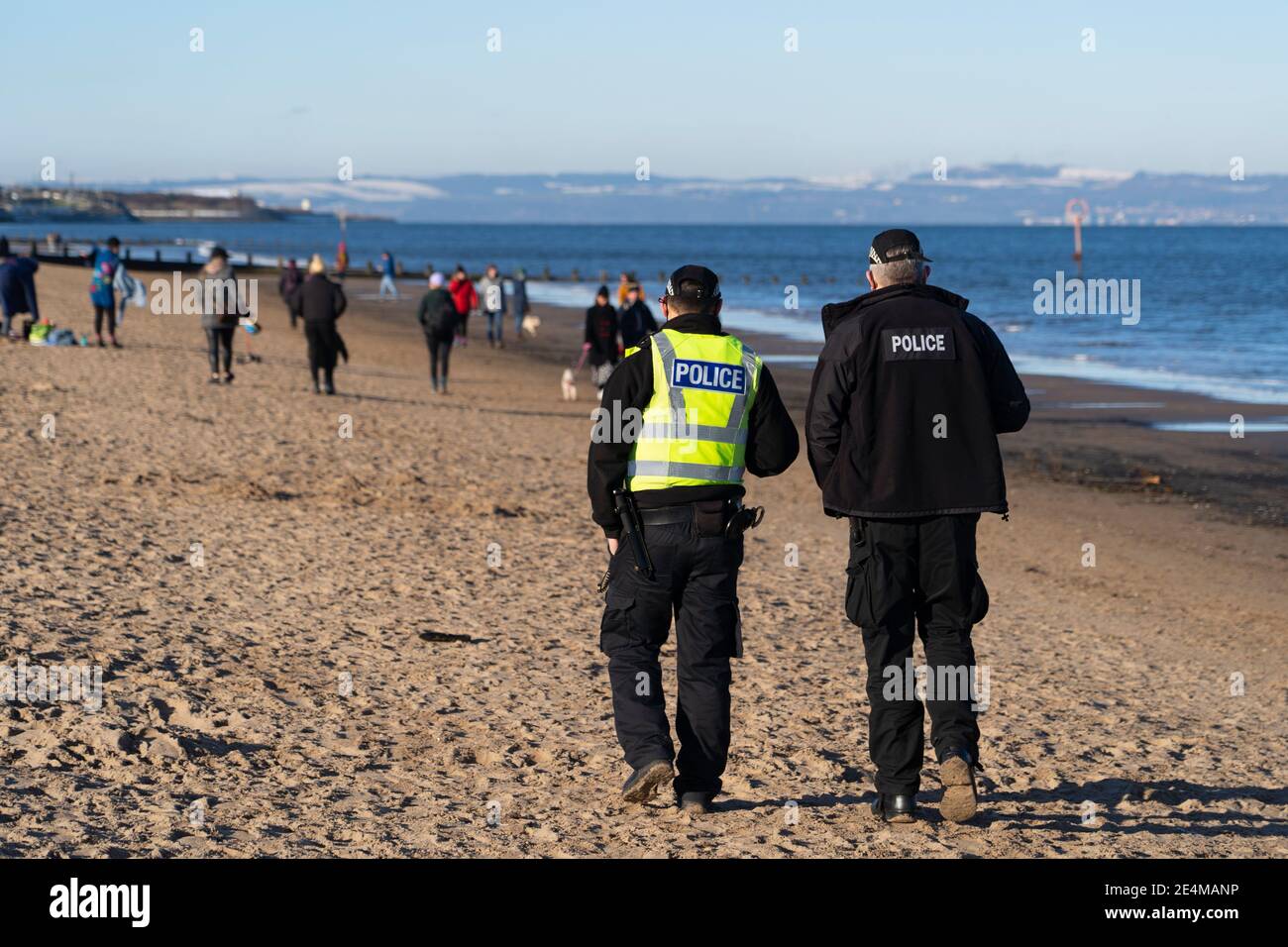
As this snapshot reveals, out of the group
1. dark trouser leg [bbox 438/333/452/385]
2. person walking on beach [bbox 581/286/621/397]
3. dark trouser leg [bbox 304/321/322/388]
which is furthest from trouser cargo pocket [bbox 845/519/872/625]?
dark trouser leg [bbox 438/333/452/385]

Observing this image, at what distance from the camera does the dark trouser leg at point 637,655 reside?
5.60 m

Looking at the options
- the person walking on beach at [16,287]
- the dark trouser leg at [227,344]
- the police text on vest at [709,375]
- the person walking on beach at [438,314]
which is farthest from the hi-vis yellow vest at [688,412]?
the person walking on beach at [16,287]

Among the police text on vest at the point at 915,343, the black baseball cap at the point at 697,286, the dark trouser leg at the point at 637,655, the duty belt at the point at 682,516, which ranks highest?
the black baseball cap at the point at 697,286

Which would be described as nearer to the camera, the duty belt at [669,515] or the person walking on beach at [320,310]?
the duty belt at [669,515]

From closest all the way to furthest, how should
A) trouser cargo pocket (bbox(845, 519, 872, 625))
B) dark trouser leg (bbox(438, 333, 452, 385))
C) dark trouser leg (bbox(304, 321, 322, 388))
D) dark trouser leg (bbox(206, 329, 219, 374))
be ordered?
1. trouser cargo pocket (bbox(845, 519, 872, 625))
2. dark trouser leg (bbox(304, 321, 322, 388))
3. dark trouser leg (bbox(206, 329, 219, 374))
4. dark trouser leg (bbox(438, 333, 452, 385))

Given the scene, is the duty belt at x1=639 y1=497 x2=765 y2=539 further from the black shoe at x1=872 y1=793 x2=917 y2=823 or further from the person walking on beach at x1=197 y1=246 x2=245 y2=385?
the person walking on beach at x1=197 y1=246 x2=245 y2=385

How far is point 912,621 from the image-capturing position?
218 inches

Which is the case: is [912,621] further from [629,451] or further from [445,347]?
[445,347]

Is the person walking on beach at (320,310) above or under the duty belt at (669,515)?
above

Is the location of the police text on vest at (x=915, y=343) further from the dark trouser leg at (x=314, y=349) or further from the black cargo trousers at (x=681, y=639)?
the dark trouser leg at (x=314, y=349)

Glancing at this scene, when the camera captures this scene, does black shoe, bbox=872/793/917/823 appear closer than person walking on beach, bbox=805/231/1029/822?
No

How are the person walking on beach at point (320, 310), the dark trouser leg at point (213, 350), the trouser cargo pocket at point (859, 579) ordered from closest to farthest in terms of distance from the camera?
1. the trouser cargo pocket at point (859, 579)
2. the person walking on beach at point (320, 310)
3. the dark trouser leg at point (213, 350)

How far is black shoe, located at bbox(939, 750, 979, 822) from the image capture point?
5.39 metres

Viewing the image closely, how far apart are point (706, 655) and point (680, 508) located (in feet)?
1.86
